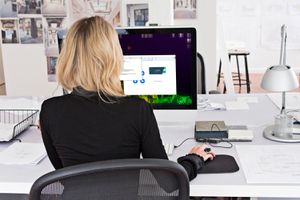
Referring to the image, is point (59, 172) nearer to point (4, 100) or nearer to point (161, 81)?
point (161, 81)

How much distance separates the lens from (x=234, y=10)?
23.9 ft

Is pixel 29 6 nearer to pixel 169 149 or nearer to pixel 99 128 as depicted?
pixel 169 149

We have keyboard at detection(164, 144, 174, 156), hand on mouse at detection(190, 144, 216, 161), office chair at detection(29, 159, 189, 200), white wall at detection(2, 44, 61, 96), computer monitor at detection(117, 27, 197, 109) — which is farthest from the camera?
white wall at detection(2, 44, 61, 96)

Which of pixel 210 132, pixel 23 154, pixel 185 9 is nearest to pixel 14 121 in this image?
pixel 23 154

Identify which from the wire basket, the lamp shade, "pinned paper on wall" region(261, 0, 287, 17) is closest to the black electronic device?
the lamp shade

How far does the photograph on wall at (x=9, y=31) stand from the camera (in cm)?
422

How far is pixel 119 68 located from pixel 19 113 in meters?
1.12

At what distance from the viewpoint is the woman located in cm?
134

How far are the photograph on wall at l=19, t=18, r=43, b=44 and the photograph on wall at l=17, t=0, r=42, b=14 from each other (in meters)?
0.08

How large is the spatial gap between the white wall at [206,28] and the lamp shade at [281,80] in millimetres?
2794

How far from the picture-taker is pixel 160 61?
1993mm

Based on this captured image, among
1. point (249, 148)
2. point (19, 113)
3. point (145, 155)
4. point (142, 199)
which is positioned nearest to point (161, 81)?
point (249, 148)

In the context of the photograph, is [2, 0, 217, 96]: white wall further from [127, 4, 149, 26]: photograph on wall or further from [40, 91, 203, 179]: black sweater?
[40, 91, 203, 179]: black sweater

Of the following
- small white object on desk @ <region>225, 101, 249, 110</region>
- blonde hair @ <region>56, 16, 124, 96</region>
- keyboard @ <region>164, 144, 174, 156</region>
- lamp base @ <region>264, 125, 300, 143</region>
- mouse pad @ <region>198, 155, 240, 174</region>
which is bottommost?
mouse pad @ <region>198, 155, 240, 174</region>
